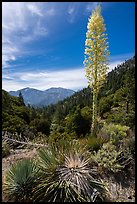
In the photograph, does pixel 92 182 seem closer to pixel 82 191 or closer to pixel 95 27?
pixel 82 191

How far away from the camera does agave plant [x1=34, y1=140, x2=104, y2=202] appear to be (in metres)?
3.71

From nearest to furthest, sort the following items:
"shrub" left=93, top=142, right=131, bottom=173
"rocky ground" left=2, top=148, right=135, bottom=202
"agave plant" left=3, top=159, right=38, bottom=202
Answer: "agave plant" left=3, top=159, right=38, bottom=202, "rocky ground" left=2, top=148, right=135, bottom=202, "shrub" left=93, top=142, right=131, bottom=173

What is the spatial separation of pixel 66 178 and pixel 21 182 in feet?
2.37

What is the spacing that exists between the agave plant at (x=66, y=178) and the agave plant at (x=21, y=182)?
0.13 meters

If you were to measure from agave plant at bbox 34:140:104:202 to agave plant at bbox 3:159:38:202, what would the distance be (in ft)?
0.42

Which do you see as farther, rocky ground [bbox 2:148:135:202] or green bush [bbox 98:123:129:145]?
green bush [bbox 98:123:129:145]

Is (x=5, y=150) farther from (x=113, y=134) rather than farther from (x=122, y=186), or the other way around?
(x=122, y=186)

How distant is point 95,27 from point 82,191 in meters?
3.97

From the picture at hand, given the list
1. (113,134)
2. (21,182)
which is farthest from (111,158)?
(21,182)

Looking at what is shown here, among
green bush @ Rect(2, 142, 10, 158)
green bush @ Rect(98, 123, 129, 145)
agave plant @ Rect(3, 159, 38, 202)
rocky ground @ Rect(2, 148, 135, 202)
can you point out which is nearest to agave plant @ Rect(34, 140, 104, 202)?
agave plant @ Rect(3, 159, 38, 202)

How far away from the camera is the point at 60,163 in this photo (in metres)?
4.16

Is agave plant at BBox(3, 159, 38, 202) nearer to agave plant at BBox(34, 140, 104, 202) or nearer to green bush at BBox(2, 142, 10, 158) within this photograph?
agave plant at BBox(34, 140, 104, 202)

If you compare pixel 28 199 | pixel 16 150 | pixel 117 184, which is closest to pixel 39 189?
pixel 28 199

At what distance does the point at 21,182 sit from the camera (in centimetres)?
396
